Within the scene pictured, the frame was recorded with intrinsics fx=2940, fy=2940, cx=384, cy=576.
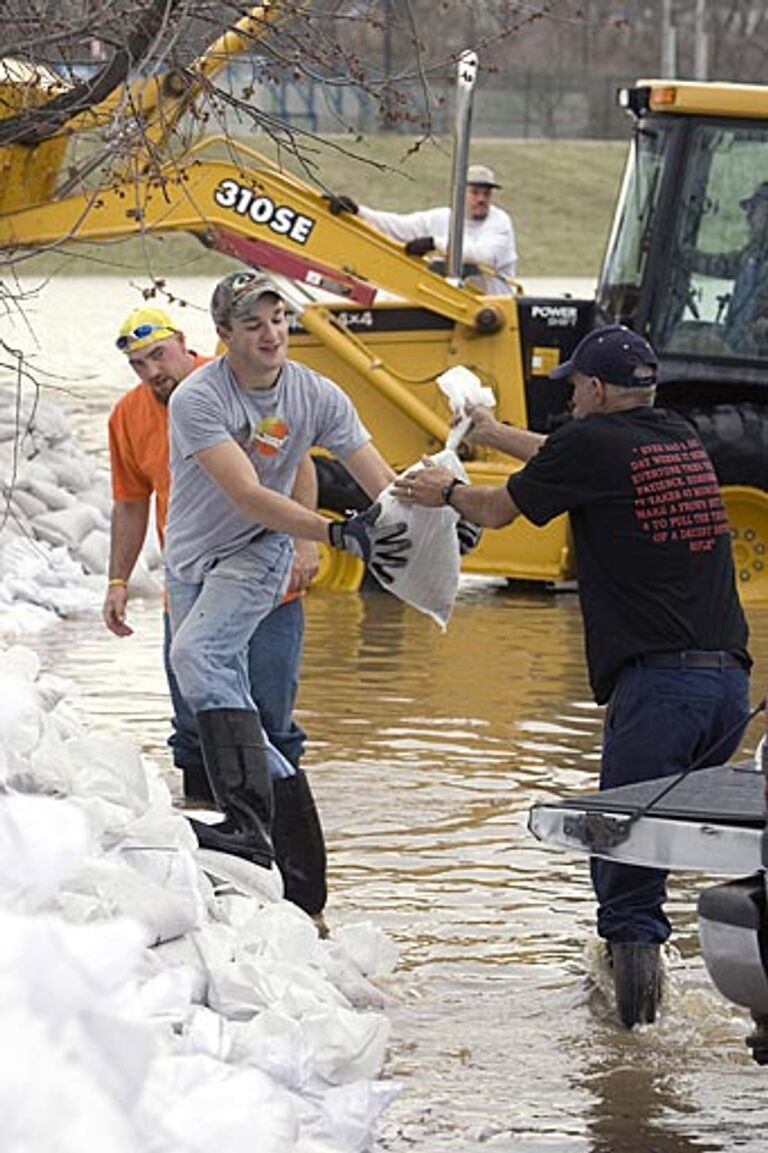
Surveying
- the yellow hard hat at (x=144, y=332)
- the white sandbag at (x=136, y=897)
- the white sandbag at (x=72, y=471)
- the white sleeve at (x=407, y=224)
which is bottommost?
the white sandbag at (x=136, y=897)

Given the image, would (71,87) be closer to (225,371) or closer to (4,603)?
(225,371)

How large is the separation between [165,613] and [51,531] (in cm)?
732

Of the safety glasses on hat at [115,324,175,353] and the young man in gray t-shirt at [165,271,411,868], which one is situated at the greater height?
the safety glasses on hat at [115,324,175,353]

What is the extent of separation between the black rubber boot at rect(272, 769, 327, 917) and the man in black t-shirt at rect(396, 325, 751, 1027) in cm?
116

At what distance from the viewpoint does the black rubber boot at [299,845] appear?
8.52 meters

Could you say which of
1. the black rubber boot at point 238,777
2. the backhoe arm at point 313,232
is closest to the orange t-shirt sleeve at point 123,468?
the black rubber boot at point 238,777

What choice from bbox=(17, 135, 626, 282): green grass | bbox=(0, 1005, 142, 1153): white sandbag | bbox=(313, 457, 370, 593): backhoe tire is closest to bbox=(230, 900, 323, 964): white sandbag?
bbox=(0, 1005, 142, 1153): white sandbag

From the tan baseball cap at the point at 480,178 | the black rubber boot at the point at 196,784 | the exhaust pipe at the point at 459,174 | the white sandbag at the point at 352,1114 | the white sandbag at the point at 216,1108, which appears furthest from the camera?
the tan baseball cap at the point at 480,178

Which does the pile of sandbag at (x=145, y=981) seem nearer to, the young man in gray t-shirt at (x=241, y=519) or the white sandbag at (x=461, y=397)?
the young man in gray t-shirt at (x=241, y=519)

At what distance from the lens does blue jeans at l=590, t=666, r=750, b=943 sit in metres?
7.48

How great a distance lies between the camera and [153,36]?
782cm

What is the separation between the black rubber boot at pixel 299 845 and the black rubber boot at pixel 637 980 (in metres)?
1.26

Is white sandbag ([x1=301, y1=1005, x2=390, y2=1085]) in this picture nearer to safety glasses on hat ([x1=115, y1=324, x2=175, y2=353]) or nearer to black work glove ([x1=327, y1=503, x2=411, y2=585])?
black work glove ([x1=327, y1=503, x2=411, y2=585])

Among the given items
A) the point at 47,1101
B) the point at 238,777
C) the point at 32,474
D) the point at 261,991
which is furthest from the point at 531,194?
the point at 47,1101
